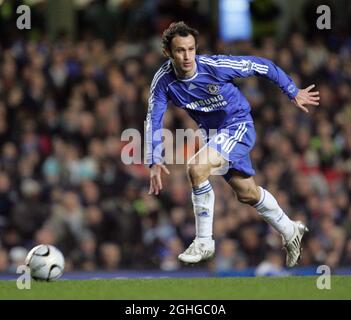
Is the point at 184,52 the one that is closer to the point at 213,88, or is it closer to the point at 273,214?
the point at 213,88

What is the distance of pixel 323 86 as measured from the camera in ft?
63.2

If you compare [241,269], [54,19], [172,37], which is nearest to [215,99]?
[172,37]

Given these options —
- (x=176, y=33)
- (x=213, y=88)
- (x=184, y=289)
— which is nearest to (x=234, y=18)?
(x=213, y=88)

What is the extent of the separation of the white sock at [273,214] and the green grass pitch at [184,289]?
0.47m

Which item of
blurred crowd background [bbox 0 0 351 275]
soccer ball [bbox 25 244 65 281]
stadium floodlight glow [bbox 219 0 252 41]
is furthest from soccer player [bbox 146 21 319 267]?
stadium floodlight glow [bbox 219 0 252 41]

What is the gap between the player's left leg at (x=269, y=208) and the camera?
12.3 metres

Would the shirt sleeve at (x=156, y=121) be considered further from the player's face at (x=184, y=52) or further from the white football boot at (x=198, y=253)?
the white football boot at (x=198, y=253)

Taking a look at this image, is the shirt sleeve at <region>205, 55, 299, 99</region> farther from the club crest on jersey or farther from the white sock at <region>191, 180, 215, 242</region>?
the white sock at <region>191, 180, 215, 242</region>

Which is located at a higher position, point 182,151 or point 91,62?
point 91,62

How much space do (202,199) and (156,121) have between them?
0.81 metres

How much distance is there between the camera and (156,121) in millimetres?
11812

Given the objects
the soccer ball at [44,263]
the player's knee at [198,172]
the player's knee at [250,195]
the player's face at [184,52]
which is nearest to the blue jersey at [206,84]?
the player's face at [184,52]

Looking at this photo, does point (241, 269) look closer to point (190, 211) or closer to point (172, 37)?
point (190, 211)
